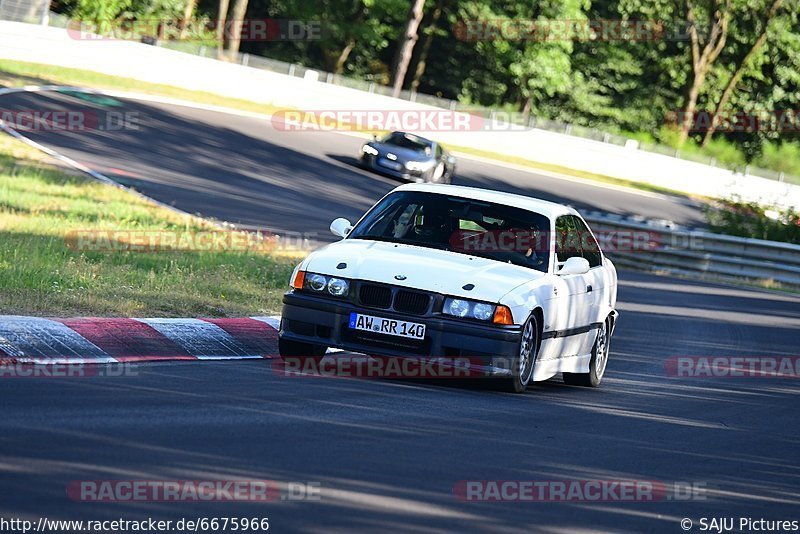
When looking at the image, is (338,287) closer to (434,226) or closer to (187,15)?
(434,226)

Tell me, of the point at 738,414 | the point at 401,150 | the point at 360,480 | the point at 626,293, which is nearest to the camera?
the point at 360,480

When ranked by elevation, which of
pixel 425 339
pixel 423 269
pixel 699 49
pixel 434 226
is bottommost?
pixel 425 339

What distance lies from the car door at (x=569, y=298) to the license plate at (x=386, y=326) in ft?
4.58

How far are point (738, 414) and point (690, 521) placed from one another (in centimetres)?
427

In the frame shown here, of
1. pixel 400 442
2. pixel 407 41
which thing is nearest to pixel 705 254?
pixel 400 442

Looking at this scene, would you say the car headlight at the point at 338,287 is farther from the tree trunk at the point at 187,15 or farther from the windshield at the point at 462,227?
the tree trunk at the point at 187,15

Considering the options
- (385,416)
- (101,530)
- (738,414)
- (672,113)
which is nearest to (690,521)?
(385,416)

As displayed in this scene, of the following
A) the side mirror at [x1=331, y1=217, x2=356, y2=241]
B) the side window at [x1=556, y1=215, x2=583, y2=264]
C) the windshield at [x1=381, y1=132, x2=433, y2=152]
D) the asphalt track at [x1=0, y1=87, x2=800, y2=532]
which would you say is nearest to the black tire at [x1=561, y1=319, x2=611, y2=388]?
the asphalt track at [x1=0, y1=87, x2=800, y2=532]

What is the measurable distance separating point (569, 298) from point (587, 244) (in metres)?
1.13

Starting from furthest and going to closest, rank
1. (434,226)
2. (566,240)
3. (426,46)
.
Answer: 1. (426,46)
2. (566,240)
3. (434,226)

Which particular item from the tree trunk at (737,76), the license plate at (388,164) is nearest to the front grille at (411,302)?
the license plate at (388,164)

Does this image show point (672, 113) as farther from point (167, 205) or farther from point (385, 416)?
point (385, 416)

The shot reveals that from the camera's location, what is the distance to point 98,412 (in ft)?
22.7

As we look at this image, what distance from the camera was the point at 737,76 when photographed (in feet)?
233
